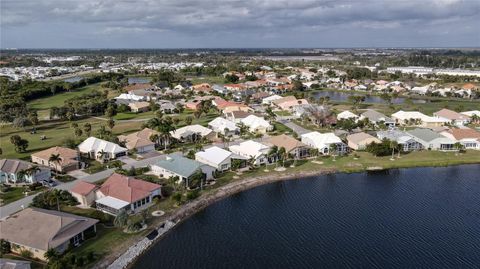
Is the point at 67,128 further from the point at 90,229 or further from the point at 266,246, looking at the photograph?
the point at 266,246

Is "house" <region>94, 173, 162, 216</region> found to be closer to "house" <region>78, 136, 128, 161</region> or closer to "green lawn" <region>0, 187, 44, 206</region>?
"green lawn" <region>0, 187, 44, 206</region>

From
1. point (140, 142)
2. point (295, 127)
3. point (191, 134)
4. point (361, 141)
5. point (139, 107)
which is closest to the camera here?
point (140, 142)

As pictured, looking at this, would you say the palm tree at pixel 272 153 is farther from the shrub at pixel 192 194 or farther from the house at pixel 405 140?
the house at pixel 405 140

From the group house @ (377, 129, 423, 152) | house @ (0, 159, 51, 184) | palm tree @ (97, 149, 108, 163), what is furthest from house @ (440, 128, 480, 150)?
house @ (0, 159, 51, 184)

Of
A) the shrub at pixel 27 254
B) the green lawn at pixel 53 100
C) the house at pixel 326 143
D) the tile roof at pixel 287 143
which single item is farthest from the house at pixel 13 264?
the green lawn at pixel 53 100

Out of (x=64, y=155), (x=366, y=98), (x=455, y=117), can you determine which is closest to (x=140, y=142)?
(x=64, y=155)

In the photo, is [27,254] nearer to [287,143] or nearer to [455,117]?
[287,143]

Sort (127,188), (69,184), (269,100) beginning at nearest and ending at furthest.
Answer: (127,188) < (69,184) < (269,100)
